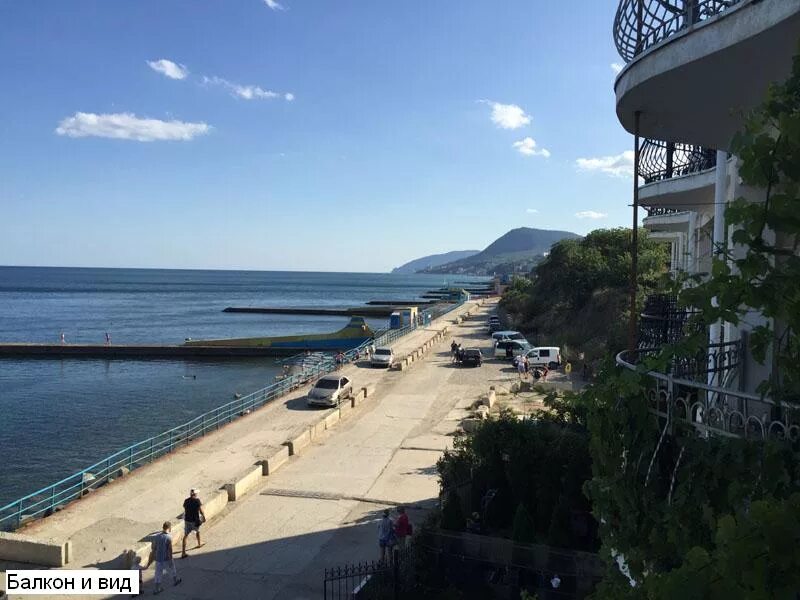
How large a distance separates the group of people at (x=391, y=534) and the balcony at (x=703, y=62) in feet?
25.1

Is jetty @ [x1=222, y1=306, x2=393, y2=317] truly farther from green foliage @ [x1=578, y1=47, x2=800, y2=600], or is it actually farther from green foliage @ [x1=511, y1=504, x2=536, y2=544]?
green foliage @ [x1=578, y1=47, x2=800, y2=600]

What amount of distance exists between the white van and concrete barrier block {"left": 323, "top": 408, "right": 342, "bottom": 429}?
1304cm

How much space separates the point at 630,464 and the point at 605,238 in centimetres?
5282

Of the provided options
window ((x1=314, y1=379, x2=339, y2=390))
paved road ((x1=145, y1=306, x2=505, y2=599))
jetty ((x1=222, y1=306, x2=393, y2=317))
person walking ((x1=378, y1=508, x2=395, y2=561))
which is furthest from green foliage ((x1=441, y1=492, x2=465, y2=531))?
jetty ((x1=222, y1=306, x2=393, y2=317))

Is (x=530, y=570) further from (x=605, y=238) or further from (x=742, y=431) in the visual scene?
(x=605, y=238)

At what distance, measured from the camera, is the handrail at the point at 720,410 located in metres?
3.45

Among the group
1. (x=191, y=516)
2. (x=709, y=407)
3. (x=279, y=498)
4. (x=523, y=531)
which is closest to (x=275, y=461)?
(x=279, y=498)

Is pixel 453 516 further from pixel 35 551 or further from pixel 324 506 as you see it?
pixel 35 551

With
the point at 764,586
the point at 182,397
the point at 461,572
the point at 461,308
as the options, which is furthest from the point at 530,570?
the point at 461,308

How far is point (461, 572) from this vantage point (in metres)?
10.3

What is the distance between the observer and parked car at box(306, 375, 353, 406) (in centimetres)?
2378

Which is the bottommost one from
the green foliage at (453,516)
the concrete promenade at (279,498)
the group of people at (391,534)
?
the concrete promenade at (279,498)

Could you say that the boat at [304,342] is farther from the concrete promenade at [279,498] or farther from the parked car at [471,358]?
the concrete promenade at [279,498]

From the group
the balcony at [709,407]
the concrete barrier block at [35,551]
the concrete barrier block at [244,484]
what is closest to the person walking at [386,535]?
the concrete barrier block at [244,484]
